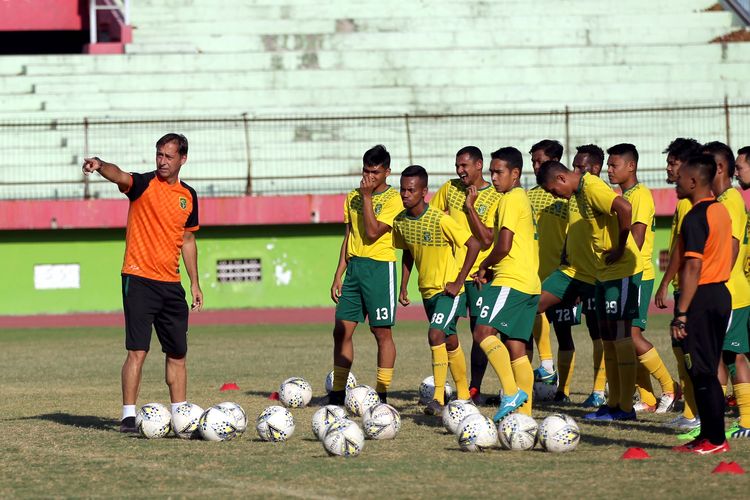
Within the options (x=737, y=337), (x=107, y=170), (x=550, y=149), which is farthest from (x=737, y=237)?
(x=107, y=170)

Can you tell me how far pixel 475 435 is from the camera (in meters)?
8.48

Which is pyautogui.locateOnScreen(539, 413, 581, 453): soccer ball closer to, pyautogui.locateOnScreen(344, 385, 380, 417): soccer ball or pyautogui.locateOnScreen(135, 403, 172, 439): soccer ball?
pyautogui.locateOnScreen(344, 385, 380, 417): soccer ball

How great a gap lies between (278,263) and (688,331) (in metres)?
16.2

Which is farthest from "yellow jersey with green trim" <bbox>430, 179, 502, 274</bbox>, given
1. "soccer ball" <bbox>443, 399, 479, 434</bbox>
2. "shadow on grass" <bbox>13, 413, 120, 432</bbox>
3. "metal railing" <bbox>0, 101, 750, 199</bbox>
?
"metal railing" <bbox>0, 101, 750, 199</bbox>

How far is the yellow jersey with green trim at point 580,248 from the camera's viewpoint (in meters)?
10.7

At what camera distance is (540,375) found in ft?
39.6

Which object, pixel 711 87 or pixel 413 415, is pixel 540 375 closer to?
pixel 413 415

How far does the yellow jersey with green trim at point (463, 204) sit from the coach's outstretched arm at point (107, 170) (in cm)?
296

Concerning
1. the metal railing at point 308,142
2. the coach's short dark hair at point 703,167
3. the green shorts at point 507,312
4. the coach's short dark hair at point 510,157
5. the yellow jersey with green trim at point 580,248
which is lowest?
the green shorts at point 507,312

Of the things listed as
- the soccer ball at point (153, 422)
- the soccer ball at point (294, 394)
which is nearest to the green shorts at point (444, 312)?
the soccer ball at point (294, 394)

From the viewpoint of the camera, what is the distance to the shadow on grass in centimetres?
1014

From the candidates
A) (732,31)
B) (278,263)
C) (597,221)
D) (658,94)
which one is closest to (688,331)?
(597,221)

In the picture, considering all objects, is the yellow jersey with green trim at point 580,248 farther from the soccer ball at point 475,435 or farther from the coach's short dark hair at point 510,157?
the soccer ball at point 475,435

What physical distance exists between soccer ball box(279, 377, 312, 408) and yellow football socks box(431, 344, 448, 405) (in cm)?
121
